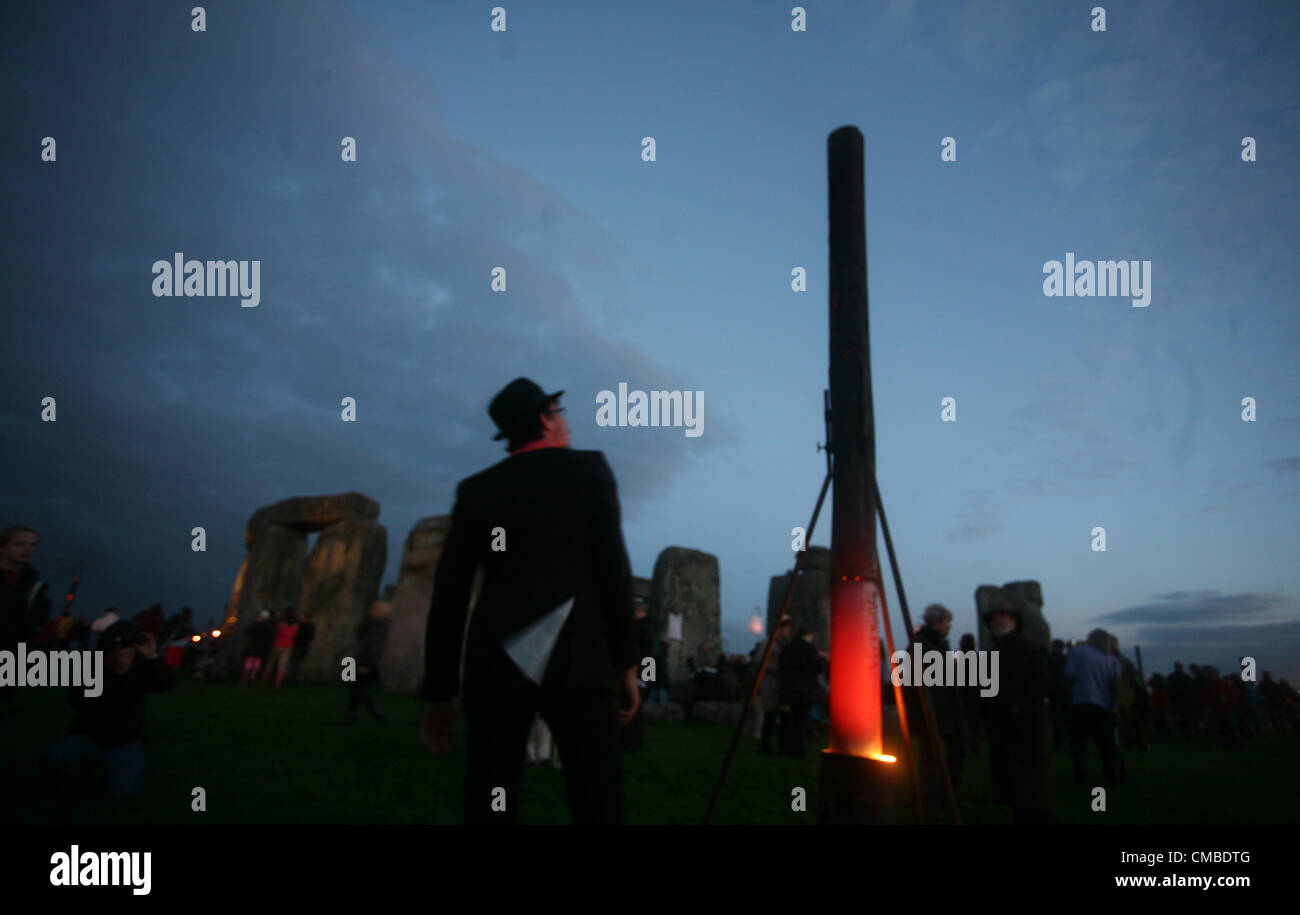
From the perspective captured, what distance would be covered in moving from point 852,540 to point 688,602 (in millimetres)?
14347

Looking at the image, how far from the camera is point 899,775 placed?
25.2ft

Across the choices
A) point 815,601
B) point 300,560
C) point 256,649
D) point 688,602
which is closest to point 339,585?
point 256,649

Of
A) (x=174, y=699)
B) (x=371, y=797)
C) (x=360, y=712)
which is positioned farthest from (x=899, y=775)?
(x=174, y=699)

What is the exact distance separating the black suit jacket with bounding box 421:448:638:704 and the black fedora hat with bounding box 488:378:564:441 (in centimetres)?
17

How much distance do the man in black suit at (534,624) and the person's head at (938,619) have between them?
5016 mm

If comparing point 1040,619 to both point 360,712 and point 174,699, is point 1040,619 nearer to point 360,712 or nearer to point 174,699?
point 360,712

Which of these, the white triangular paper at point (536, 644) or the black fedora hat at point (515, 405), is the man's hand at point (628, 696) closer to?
the white triangular paper at point (536, 644)

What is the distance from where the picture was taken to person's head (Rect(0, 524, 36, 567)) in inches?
219

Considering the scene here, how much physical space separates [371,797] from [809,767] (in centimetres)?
500

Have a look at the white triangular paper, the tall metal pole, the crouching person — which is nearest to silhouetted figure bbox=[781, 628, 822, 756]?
the tall metal pole

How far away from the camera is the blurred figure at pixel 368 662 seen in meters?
9.35
